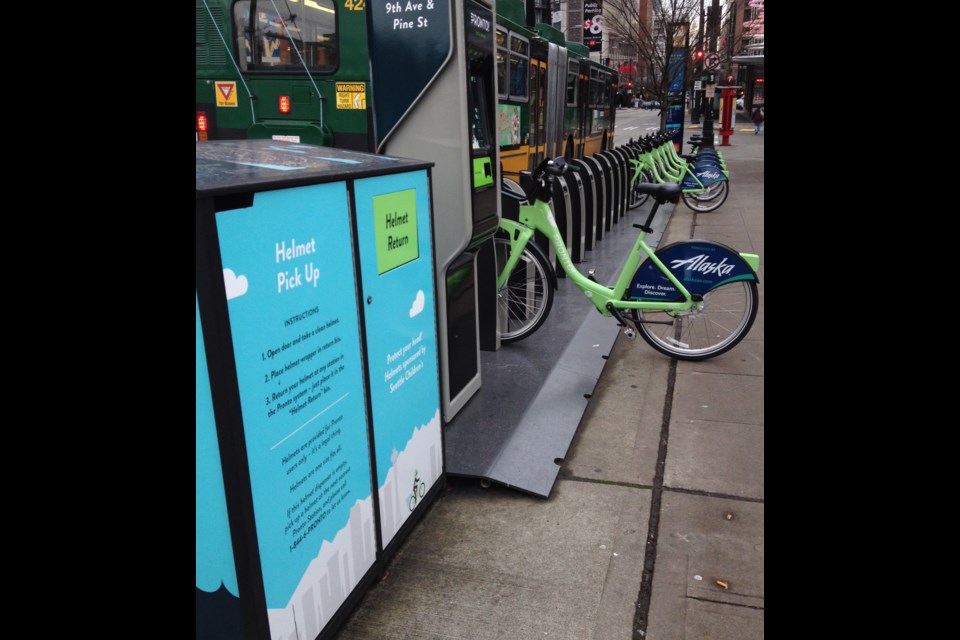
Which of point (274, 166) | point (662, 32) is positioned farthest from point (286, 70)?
point (662, 32)

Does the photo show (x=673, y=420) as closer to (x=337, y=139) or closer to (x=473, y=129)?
(x=473, y=129)

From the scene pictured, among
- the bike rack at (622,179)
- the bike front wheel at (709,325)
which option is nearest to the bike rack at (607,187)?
the bike rack at (622,179)

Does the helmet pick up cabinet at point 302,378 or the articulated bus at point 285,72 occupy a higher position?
the articulated bus at point 285,72

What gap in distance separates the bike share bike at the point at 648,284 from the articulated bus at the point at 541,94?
2.98 m

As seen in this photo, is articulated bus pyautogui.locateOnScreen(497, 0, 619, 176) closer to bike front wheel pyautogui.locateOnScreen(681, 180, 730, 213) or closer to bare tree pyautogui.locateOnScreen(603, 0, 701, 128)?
bare tree pyautogui.locateOnScreen(603, 0, 701, 128)

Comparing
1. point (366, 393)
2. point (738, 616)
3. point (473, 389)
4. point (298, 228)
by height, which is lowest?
point (738, 616)

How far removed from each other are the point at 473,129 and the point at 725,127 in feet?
91.4

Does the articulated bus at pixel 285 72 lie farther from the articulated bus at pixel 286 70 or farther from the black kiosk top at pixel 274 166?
the black kiosk top at pixel 274 166

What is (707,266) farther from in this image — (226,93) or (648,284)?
(226,93)

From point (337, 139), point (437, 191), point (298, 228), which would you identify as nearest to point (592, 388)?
point (437, 191)

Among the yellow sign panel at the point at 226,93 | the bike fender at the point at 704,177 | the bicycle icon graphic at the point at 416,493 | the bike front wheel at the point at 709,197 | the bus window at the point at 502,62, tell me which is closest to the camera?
the bicycle icon graphic at the point at 416,493

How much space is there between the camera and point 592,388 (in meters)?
4.62

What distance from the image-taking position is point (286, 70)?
8.29 metres

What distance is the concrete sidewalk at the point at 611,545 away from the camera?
262 cm
